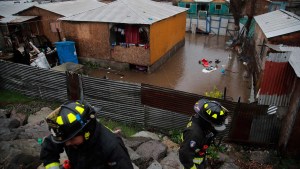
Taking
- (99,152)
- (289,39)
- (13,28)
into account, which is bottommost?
(13,28)

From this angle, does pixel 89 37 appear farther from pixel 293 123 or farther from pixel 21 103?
pixel 293 123

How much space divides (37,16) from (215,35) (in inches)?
674

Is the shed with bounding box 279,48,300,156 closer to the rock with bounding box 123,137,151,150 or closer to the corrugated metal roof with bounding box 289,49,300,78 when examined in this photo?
the corrugated metal roof with bounding box 289,49,300,78

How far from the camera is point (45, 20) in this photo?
54.3 feet

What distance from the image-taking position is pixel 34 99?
373 inches

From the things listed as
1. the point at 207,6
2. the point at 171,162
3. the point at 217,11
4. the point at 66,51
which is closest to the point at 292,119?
the point at 171,162

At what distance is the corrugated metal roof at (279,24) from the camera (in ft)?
32.3

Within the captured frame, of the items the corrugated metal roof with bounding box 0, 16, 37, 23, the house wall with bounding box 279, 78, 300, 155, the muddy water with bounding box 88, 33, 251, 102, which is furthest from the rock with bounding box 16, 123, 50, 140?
the corrugated metal roof with bounding box 0, 16, 37, 23

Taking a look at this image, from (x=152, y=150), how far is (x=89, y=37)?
34.6 ft

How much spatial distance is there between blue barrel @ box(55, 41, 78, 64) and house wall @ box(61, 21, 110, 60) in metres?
0.67

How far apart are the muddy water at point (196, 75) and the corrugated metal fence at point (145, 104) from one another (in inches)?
159

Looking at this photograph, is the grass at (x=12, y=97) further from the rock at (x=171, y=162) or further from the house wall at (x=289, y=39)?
the house wall at (x=289, y=39)

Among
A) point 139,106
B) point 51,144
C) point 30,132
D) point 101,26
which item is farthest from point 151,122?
point 101,26

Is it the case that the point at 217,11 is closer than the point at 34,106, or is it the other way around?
the point at 34,106
